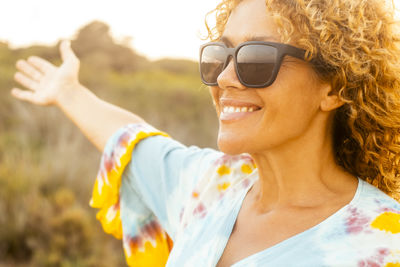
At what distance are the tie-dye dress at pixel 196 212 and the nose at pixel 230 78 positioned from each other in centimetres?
40

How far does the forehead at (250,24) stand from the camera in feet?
4.81

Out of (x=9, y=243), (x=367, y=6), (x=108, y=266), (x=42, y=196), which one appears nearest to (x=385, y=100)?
Result: (x=367, y=6)

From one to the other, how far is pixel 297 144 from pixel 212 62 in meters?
0.42

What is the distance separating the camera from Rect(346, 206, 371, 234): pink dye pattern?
52.7 inches

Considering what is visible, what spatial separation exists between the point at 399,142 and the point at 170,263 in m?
0.92

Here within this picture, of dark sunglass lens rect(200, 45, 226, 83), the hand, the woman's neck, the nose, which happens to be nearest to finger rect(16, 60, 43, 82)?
the hand

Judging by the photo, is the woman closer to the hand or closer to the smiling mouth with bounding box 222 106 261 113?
the smiling mouth with bounding box 222 106 261 113

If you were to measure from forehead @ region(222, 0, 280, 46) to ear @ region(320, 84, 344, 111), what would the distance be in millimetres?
234

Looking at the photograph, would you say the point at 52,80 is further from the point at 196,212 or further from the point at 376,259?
the point at 376,259

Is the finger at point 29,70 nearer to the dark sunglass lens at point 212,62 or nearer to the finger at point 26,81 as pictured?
the finger at point 26,81

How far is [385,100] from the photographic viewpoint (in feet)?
4.94

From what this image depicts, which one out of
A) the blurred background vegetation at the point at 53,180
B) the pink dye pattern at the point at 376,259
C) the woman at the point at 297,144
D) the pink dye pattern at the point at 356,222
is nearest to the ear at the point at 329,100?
the woman at the point at 297,144

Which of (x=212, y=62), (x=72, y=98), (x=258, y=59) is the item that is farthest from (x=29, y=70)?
(x=258, y=59)

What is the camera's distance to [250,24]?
1499 mm
